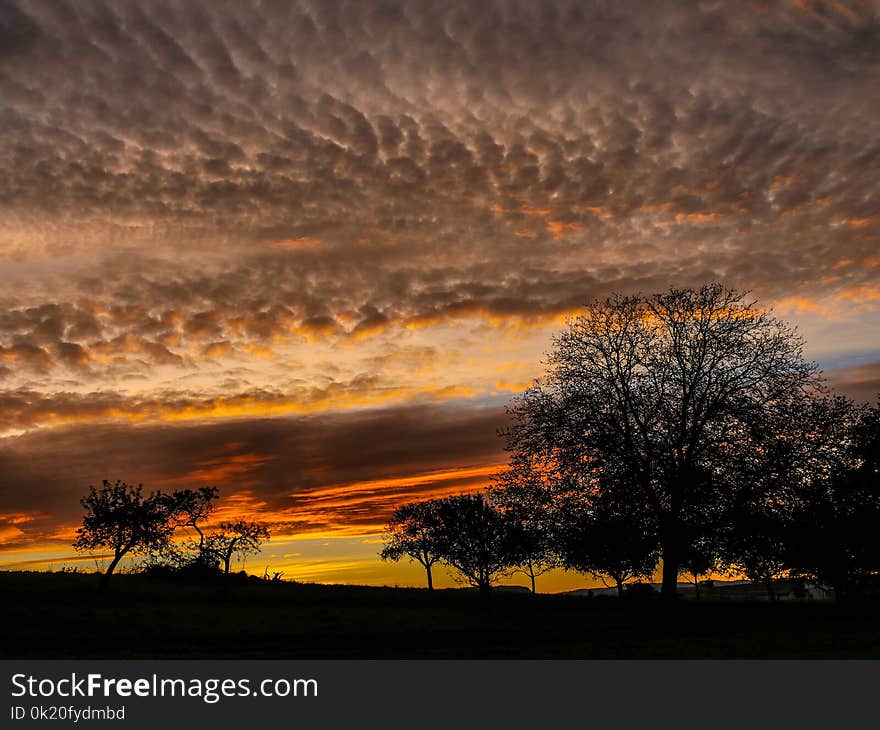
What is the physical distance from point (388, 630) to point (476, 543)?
122 feet

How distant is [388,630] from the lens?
121 ft

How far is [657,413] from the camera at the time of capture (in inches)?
1467

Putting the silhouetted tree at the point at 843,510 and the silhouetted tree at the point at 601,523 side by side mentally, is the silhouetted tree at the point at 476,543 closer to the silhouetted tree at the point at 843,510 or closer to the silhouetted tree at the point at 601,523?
the silhouetted tree at the point at 843,510

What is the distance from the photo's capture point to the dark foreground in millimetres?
24766

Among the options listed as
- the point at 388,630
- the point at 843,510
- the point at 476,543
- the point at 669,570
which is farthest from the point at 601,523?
the point at 476,543

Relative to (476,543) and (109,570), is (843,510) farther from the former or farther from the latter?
(109,570)

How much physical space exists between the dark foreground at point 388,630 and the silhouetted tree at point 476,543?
10.0 m

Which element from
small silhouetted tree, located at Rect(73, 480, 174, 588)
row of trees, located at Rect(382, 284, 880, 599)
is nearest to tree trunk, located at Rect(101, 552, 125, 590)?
small silhouetted tree, located at Rect(73, 480, 174, 588)

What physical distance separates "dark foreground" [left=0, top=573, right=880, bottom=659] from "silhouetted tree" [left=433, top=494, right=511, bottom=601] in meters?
10.0

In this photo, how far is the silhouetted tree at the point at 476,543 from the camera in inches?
2827

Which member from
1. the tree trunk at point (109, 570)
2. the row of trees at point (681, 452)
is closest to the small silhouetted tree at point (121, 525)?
the tree trunk at point (109, 570)

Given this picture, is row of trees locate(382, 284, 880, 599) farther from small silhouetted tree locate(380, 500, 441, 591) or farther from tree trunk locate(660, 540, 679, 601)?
small silhouetted tree locate(380, 500, 441, 591)
